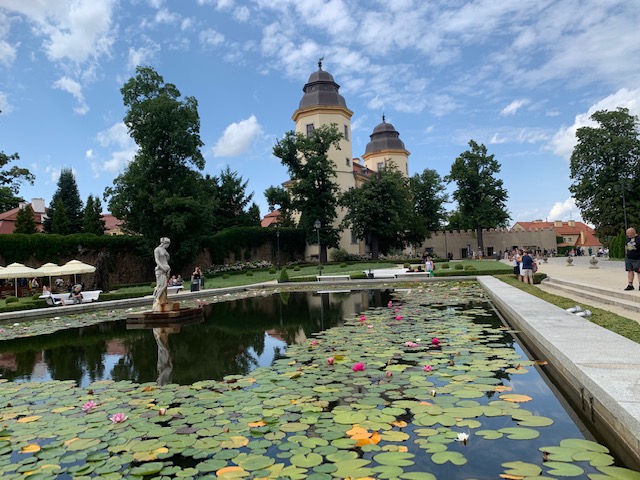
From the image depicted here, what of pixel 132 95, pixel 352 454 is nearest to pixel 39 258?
pixel 132 95

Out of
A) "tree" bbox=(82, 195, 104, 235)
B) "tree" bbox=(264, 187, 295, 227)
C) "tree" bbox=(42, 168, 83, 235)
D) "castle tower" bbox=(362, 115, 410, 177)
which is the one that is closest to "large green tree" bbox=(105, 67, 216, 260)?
"tree" bbox=(264, 187, 295, 227)

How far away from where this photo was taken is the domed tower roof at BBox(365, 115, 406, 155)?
54469 millimetres

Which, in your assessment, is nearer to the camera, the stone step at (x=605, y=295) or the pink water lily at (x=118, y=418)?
the pink water lily at (x=118, y=418)

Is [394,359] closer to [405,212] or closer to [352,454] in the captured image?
[352,454]

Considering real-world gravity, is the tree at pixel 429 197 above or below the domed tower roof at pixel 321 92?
below

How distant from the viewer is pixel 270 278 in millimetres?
27375

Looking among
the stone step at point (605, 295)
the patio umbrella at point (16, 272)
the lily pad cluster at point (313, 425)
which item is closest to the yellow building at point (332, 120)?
the patio umbrella at point (16, 272)

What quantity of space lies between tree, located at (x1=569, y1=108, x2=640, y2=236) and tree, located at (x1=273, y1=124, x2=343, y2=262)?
2307 cm

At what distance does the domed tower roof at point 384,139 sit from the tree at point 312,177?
719 inches

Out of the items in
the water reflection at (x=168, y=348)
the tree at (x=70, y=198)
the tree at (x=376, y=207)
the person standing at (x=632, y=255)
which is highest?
the tree at (x=70, y=198)

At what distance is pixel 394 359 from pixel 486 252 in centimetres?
5534

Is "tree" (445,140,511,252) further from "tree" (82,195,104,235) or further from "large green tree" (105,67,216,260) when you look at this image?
"tree" (82,195,104,235)

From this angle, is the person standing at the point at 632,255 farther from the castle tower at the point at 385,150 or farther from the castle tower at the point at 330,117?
the castle tower at the point at 385,150

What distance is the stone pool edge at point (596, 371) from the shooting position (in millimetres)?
2908
